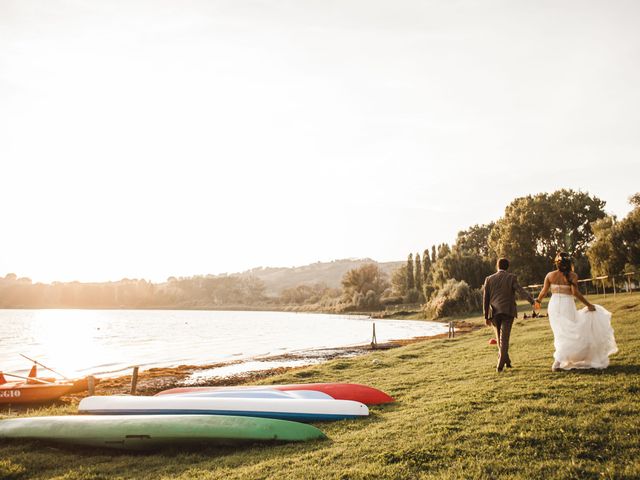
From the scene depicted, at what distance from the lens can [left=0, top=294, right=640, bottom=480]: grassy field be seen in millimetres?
4684

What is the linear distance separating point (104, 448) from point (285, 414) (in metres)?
3.11

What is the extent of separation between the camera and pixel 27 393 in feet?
52.8

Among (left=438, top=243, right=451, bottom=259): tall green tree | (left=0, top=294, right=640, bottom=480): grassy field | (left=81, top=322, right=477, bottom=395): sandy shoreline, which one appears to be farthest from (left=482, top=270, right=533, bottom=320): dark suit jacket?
(left=438, top=243, right=451, bottom=259): tall green tree

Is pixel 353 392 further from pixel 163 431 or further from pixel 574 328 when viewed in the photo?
pixel 574 328

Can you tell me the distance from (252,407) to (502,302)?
5.38 metres

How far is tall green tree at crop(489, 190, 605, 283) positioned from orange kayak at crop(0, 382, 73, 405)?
164ft

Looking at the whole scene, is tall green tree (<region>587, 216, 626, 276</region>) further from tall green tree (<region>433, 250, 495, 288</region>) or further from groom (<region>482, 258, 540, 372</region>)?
groom (<region>482, 258, 540, 372</region>)

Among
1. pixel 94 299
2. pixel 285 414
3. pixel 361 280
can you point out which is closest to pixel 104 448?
pixel 285 414

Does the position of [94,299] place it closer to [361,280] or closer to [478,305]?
[361,280]

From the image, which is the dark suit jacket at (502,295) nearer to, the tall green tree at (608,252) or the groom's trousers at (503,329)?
the groom's trousers at (503,329)

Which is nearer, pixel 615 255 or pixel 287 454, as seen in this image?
pixel 287 454

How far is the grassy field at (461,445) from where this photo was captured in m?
4.68

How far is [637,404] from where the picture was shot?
5.81 metres

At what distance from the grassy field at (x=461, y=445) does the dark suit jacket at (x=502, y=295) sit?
1297 mm
